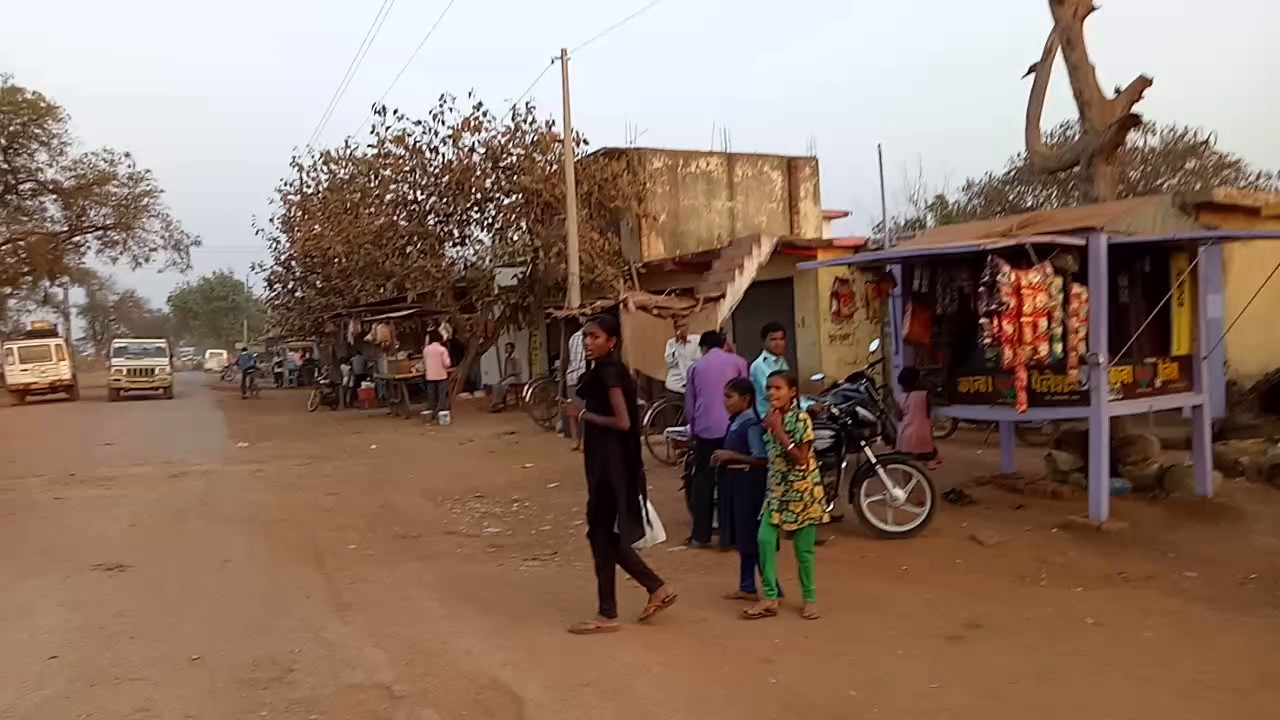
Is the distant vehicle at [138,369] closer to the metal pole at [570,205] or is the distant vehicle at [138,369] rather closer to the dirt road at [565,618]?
the metal pole at [570,205]

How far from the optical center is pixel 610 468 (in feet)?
20.1

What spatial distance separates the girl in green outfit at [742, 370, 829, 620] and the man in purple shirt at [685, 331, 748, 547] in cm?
198

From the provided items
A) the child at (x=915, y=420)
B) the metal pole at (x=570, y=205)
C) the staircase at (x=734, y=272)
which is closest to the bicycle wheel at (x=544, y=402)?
the metal pole at (x=570, y=205)

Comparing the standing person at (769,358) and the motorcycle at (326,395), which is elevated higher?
the standing person at (769,358)

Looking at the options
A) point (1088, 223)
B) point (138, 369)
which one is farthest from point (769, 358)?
point (138, 369)

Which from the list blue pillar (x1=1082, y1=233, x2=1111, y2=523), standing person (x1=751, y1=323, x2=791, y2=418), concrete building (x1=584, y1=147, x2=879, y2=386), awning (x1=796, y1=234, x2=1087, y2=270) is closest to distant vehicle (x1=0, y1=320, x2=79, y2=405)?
concrete building (x1=584, y1=147, x2=879, y2=386)

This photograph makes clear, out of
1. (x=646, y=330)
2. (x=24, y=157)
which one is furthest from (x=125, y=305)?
(x=646, y=330)

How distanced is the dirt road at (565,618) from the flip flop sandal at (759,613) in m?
0.06

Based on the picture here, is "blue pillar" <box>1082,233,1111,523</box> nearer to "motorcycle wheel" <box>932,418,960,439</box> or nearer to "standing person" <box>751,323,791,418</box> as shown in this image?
"standing person" <box>751,323,791,418</box>

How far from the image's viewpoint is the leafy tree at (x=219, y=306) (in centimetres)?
Answer: 8831

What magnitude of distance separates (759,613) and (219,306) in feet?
293

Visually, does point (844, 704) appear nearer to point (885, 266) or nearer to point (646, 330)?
point (885, 266)

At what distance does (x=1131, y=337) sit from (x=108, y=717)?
7762mm

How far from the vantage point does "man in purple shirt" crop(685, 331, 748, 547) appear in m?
8.62
